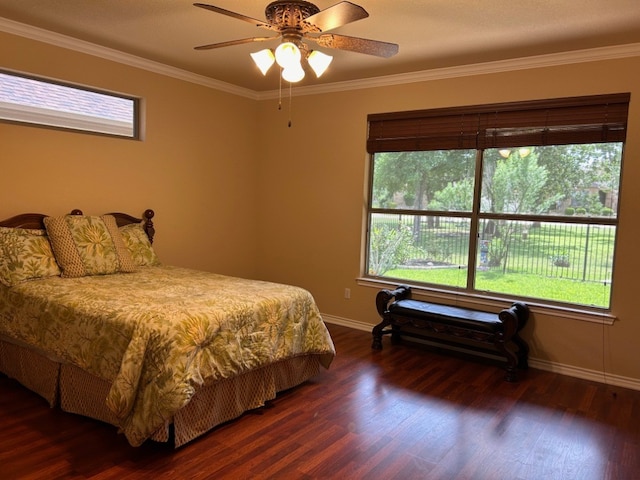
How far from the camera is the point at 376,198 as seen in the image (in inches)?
187

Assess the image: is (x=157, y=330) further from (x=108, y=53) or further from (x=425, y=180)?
(x=425, y=180)

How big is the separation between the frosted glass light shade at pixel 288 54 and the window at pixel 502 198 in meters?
2.11

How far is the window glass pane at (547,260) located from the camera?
3641mm

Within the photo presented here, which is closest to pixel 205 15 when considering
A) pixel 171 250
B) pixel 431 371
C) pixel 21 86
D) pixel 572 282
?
pixel 21 86

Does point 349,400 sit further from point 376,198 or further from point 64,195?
point 64,195

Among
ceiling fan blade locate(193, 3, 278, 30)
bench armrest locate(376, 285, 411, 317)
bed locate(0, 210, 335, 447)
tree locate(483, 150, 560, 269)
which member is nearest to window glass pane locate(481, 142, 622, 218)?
tree locate(483, 150, 560, 269)

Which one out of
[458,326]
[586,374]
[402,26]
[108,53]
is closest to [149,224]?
[108,53]

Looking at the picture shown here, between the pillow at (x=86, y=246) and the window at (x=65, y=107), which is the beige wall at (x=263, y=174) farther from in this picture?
the pillow at (x=86, y=246)

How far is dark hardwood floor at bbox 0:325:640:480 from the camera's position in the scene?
2275 millimetres

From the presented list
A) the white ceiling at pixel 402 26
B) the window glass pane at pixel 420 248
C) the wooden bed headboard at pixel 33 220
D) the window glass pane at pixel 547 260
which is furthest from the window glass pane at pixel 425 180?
the wooden bed headboard at pixel 33 220

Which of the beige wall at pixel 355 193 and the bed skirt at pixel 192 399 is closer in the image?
the bed skirt at pixel 192 399

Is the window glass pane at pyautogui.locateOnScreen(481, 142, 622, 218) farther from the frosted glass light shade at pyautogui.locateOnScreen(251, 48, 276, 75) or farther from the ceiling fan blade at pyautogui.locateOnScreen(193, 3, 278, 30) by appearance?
the ceiling fan blade at pyautogui.locateOnScreen(193, 3, 278, 30)

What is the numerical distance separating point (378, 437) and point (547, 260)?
7.20 ft

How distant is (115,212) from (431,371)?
9.82 ft
